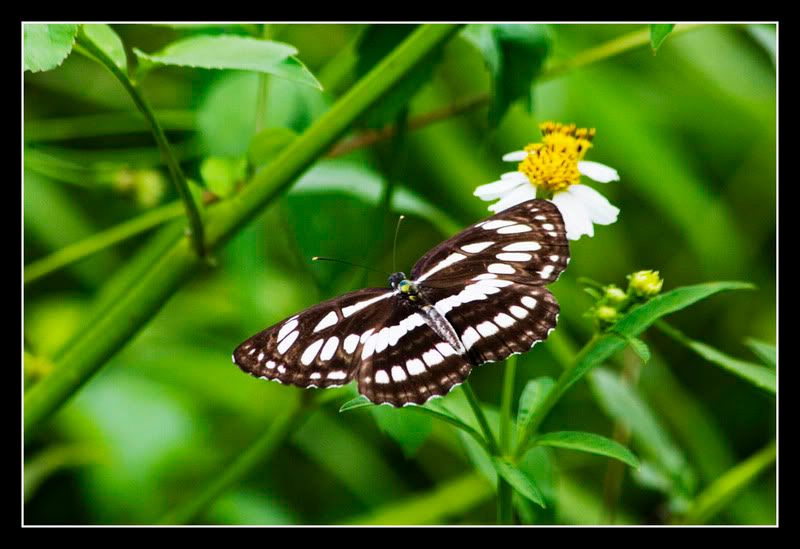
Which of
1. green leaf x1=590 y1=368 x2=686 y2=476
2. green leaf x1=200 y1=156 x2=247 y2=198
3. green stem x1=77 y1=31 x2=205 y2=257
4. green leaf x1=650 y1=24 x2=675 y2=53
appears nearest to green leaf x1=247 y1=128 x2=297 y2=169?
green leaf x1=200 y1=156 x2=247 y2=198

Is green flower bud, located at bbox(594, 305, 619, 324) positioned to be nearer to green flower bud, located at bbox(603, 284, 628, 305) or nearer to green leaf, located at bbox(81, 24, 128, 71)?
green flower bud, located at bbox(603, 284, 628, 305)

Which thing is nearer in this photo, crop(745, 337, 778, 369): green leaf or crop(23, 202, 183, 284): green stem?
crop(745, 337, 778, 369): green leaf

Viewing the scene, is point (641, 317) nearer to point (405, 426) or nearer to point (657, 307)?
point (657, 307)

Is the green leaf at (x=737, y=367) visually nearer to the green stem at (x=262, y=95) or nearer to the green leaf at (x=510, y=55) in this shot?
the green leaf at (x=510, y=55)

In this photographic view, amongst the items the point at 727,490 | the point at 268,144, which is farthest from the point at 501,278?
the point at 727,490

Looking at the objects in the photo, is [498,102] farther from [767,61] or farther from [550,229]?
[767,61]

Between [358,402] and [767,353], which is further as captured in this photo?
[767,353]
